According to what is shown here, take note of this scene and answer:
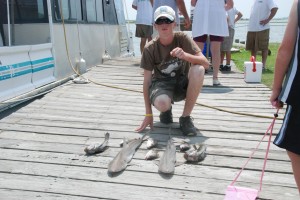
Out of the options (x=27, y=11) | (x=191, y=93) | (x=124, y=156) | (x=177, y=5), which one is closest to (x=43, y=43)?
(x=27, y=11)

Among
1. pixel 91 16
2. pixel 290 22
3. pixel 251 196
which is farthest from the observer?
pixel 91 16

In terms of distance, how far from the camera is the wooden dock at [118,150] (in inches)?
98.7

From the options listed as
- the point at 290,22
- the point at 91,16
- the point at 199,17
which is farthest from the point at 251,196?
the point at 91,16

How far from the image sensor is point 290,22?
1727mm

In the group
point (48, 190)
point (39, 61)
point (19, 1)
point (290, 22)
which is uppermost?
point (19, 1)

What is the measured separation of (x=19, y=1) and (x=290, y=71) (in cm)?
539

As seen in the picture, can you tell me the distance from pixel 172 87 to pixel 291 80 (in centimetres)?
212

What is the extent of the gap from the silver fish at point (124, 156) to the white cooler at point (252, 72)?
363 cm

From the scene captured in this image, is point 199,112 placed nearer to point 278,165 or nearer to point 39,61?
point 278,165

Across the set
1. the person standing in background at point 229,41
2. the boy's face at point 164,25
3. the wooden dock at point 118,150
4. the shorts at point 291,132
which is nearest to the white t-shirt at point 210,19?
the wooden dock at point 118,150

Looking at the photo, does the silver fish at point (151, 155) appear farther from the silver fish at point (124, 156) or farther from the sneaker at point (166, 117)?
the sneaker at point (166, 117)

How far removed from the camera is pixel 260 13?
25.7 ft

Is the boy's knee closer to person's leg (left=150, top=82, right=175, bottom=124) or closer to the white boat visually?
person's leg (left=150, top=82, right=175, bottom=124)

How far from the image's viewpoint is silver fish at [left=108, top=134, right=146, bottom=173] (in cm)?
281
